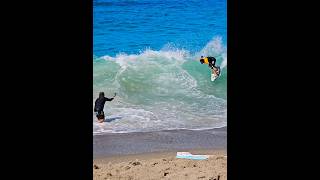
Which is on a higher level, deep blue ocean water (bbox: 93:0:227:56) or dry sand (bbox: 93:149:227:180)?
deep blue ocean water (bbox: 93:0:227:56)

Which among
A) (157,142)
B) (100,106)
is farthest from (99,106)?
(157,142)

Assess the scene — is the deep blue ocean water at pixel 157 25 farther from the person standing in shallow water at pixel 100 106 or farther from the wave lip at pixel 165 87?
the person standing in shallow water at pixel 100 106

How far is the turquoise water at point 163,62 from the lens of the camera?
3.24 metres

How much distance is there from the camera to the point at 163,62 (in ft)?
10.8

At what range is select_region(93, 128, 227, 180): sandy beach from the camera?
303 cm

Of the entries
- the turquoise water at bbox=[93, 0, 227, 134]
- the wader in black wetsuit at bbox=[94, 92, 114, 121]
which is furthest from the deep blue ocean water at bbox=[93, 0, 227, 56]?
the wader in black wetsuit at bbox=[94, 92, 114, 121]

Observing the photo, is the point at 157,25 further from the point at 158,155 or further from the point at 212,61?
the point at 158,155

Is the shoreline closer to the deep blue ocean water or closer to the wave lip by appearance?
the wave lip

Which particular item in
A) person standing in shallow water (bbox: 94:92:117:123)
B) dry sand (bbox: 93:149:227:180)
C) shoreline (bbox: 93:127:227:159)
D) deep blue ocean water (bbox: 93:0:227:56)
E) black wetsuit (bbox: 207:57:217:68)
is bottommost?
dry sand (bbox: 93:149:227:180)

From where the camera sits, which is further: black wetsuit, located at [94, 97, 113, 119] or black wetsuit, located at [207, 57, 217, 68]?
black wetsuit, located at [207, 57, 217, 68]

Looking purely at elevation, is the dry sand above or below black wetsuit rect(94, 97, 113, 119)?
below

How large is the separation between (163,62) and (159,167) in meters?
0.67

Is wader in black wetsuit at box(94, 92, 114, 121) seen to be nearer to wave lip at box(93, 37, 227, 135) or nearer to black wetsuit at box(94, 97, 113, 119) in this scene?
black wetsuit at box(94, 97, 113, 119)
